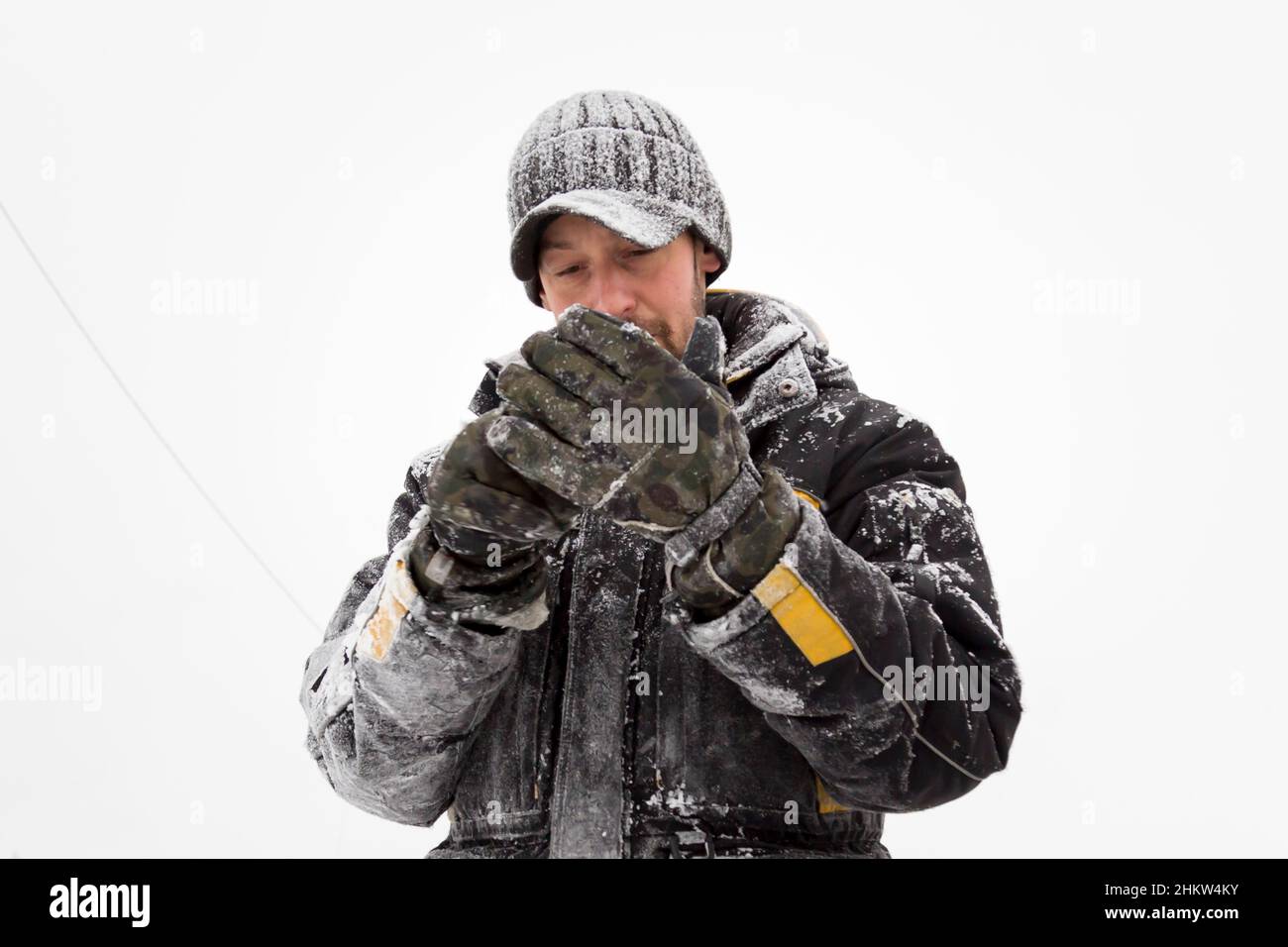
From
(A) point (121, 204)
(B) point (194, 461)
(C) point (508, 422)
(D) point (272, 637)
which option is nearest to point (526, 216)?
(C) point (508, 422)

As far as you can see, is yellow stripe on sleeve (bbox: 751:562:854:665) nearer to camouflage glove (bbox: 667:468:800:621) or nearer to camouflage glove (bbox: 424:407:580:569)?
camouflage glove (bbox: 667:468:800:621)

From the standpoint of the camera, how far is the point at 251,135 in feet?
35.7

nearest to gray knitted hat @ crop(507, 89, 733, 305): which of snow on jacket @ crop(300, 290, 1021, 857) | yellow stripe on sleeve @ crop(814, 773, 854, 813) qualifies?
snow on jacket @ crop(300, 290, 1021, 857)

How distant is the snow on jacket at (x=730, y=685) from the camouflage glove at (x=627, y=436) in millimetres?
116

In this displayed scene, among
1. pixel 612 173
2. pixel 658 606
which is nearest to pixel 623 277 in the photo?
pixel 612 173

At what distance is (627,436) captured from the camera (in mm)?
1300

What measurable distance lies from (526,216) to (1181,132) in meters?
10.3

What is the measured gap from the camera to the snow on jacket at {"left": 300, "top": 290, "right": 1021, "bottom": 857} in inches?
54.1

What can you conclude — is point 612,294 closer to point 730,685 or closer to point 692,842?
point 730,685

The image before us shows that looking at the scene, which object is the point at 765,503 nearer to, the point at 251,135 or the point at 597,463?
the point at 597,463

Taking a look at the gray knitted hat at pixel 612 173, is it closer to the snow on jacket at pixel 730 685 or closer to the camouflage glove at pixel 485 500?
the snow on jacket at pixel 730 685

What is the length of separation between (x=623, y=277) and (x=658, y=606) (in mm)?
488

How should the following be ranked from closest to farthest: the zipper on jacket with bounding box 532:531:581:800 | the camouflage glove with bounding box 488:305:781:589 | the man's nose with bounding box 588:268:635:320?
the camouflage glove with bounding box 488:305:781:589
the zipper on jacket with bounding box 532:531:581:800
the man's nose with bounding box 588:268:635:320
